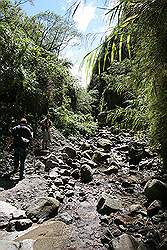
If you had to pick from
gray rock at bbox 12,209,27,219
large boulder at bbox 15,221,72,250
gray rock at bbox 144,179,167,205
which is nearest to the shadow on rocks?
gray rock at bbox 12,209,27,219

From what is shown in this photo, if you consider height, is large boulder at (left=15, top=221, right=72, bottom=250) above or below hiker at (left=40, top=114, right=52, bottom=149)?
below

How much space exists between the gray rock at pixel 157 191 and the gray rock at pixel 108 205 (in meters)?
0.66

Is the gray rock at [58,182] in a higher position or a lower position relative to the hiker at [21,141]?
lower

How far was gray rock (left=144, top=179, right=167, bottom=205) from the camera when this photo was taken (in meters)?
6.43

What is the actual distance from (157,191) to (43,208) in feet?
7.80

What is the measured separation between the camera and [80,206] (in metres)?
6.47

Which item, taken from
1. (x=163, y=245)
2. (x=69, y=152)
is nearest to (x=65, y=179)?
(x=69, y=152)

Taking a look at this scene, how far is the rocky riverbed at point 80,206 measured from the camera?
4.79 m

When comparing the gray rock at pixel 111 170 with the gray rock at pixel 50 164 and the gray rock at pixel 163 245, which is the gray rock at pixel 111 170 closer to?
the gray rock at pixel 50 164

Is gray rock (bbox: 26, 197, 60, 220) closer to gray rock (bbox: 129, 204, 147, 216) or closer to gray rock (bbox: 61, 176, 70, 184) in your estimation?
gray rock (bbox: 129, 204, 147, 216)

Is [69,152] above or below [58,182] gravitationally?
above

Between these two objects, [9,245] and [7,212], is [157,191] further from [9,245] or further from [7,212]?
[9,245]

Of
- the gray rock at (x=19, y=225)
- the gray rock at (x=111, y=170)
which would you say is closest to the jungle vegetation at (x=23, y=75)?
the gray rock at (x=111, y=170)

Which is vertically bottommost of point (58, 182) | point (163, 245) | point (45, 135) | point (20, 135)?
point (163, 245)
